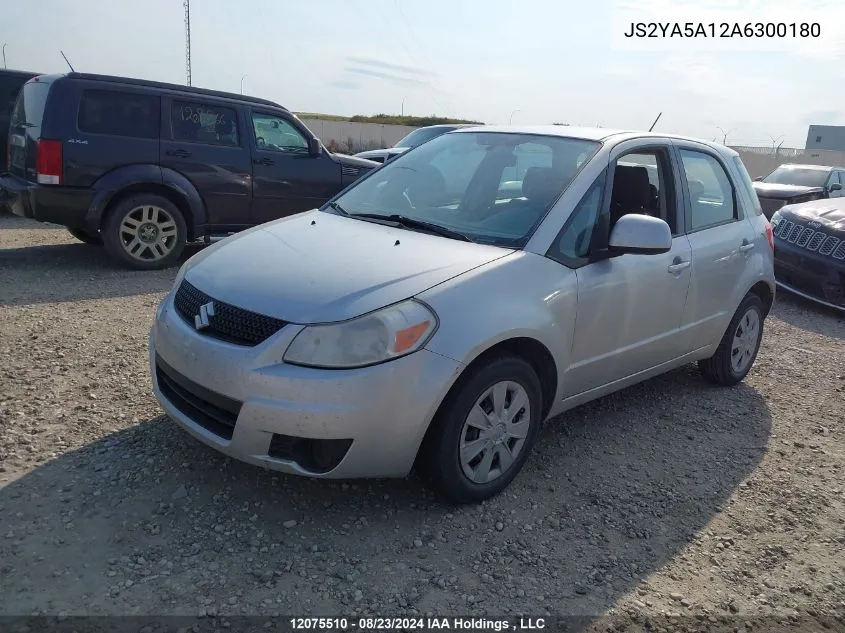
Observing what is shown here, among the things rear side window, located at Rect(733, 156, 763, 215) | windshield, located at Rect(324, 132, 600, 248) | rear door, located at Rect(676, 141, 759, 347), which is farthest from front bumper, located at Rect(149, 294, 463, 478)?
rear side window, located at Rect(733, 156, 763, 215)

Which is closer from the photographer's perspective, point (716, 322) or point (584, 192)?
point (584, 192)

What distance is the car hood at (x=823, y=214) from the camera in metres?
8.12

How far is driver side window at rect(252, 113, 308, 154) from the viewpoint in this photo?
810 cm

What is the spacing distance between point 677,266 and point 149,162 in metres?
5.37

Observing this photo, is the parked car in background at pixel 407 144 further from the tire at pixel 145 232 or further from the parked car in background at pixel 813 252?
the parked car in background at pixel 813 252

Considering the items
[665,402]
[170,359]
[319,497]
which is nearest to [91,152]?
[170,359]

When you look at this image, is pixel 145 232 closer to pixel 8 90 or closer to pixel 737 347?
pixel 8 90

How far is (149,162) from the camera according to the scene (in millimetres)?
7223

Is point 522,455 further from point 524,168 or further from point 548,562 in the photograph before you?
point 524,168

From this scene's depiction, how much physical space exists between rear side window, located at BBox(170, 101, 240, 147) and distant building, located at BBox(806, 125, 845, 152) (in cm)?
5536

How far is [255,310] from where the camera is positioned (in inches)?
116

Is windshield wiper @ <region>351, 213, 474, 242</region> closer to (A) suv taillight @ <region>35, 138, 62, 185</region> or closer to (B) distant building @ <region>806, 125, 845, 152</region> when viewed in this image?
(A) suv taillight @ <region>35, 138, 62, 185</region>

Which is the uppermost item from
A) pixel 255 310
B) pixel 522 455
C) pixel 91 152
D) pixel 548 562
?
pixel 91 152

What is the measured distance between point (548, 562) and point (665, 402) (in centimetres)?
226
